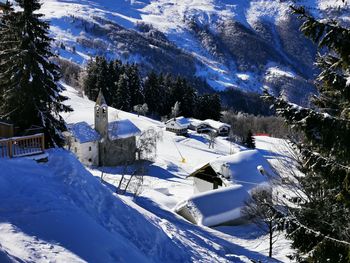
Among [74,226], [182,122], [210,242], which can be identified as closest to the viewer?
[74,226]

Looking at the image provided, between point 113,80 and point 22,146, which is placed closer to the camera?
point 22,146

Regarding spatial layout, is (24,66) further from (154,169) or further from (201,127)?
(201,127)

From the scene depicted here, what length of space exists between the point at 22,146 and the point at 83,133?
30.1m

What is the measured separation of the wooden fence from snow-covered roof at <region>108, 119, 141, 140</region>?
29455 millimetres

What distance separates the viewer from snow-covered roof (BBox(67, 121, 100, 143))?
158 feet

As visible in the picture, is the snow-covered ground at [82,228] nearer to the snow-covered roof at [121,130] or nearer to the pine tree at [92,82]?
the snow-covered roof at [121,130]

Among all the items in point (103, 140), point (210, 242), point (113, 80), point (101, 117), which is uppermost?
point (210, 242)

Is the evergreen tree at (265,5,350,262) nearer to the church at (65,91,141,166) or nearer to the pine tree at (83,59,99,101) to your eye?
the church at (65,91,141,166)

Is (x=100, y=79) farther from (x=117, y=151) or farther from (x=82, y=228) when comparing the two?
(x=82, y=228)

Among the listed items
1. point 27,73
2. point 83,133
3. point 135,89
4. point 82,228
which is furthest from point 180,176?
point 135,89

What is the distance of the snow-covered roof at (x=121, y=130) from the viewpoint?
50.0m

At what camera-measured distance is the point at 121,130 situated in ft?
168

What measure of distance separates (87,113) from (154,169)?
72.3 feet

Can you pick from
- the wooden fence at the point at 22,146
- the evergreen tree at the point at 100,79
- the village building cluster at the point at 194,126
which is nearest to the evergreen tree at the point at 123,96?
the evergreen tree at the point at 100,79
